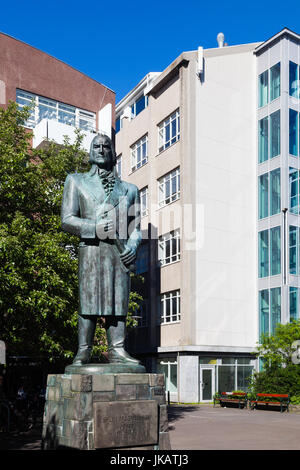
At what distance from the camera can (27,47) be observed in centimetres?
3300

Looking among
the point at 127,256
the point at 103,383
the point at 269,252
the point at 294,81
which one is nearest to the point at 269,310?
the point at 269,252

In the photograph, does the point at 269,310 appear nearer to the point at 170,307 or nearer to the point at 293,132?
the point at 170,307

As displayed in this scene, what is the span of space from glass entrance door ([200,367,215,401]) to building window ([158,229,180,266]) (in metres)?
7.05

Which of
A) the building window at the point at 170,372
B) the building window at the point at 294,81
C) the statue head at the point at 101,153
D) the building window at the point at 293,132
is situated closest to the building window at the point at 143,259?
the building window at the point at 170,372

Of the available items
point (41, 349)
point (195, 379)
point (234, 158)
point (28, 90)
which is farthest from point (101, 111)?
point (41, 349)

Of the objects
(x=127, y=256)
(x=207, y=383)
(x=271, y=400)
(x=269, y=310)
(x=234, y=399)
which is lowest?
(x=234, y=399)

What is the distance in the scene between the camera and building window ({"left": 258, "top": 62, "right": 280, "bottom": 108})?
38219mm

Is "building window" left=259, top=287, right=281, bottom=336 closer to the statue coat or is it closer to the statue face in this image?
the statue coat

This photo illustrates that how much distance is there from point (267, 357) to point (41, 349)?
16880 mm

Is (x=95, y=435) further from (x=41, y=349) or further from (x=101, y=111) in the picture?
(x=101, y=111)

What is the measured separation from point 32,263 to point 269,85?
25.1 m

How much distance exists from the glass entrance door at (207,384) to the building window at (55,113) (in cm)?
1597

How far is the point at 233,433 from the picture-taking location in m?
17.5

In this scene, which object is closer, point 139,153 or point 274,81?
point 274,81
